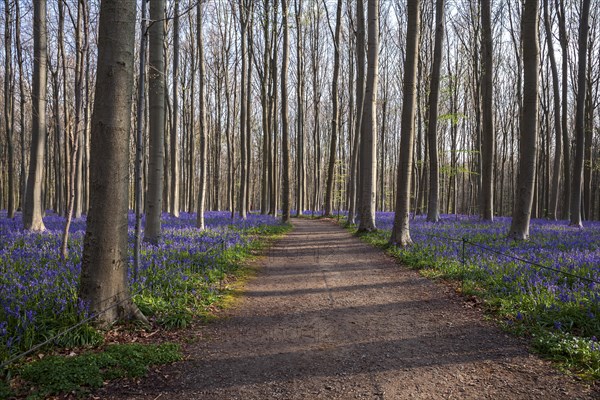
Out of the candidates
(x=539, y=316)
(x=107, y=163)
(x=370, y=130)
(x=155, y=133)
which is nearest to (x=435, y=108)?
(x=370, y=130)

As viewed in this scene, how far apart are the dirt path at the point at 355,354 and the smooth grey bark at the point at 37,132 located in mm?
8774

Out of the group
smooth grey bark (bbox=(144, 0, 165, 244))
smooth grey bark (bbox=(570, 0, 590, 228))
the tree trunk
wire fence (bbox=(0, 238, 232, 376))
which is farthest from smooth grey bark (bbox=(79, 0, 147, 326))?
smooth grey bark (bbox=(570, 0, 590, 228))

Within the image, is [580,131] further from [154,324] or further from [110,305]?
[110,305]

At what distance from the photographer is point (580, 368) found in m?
3.69

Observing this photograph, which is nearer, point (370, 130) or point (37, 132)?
point (37, 132)

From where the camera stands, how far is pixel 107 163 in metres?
4.30

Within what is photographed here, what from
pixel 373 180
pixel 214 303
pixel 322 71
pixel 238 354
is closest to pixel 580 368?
pixel 238 354

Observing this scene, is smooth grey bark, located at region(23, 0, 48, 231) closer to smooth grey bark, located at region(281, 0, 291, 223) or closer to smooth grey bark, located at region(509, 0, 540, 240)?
smooth grey bark, located at region(281, 0, 291, 223)

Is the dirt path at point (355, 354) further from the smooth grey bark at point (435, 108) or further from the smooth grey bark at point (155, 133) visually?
the smooth grey bark at point (435, 108)

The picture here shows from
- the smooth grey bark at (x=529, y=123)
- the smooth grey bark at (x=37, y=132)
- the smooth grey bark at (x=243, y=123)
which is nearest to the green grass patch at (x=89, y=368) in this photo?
the smooth grey bark at (x=37, y=132)

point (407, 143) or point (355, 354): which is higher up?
point (407, 143)

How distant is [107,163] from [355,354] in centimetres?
353

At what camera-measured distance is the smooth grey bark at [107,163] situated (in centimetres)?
429

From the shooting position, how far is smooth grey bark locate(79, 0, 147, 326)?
4285 millimetres
